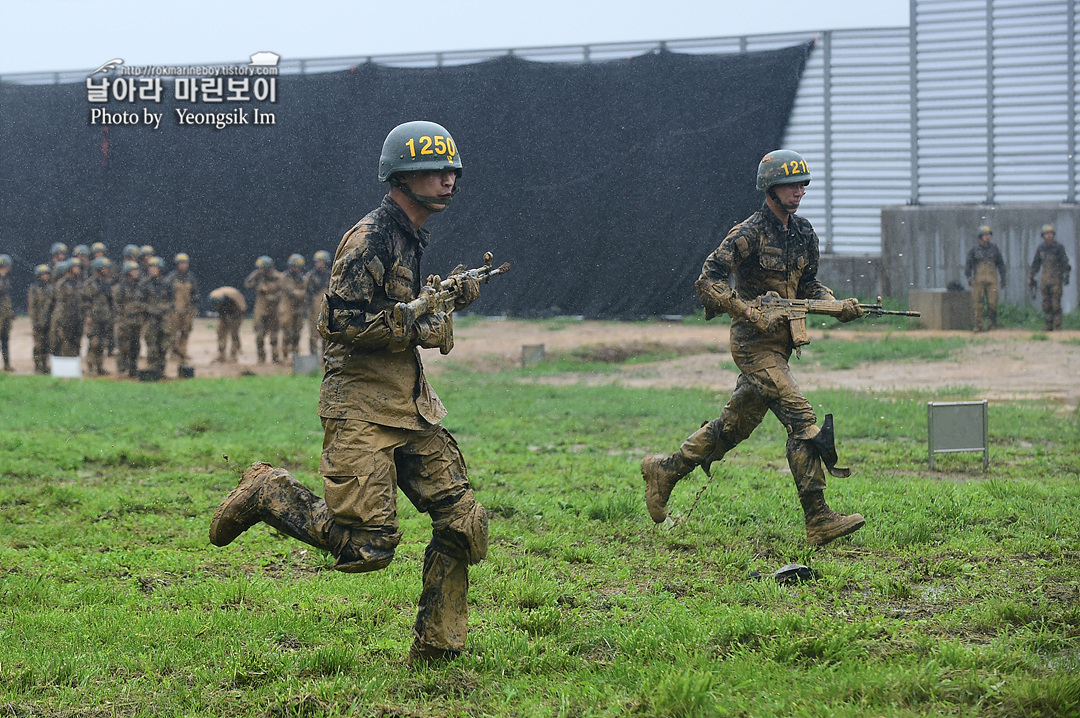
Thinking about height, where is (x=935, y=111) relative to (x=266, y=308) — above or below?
above

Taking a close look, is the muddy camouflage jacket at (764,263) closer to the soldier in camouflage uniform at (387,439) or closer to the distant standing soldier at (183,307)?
the soldier in camouflage uniform at (387,439)

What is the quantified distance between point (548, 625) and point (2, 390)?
13.3 m

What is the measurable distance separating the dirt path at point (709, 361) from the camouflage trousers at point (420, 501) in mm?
11417

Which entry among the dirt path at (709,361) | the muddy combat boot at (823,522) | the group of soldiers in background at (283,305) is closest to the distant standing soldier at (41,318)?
the dirt path at (709,361)

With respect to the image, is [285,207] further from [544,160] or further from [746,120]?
[746,120]

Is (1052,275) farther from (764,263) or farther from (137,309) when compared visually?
(764,263)

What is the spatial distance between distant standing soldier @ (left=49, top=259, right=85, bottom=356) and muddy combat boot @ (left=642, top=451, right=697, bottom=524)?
16.9 metres

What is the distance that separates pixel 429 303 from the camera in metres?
4.58

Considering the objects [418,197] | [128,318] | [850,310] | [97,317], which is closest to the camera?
[418,197]

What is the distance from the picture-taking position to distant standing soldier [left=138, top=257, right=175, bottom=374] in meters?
20.1

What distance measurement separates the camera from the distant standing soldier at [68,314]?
838 inches

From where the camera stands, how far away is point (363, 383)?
183 inches

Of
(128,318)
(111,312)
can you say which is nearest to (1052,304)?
(128,318)

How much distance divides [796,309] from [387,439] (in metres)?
3.34
